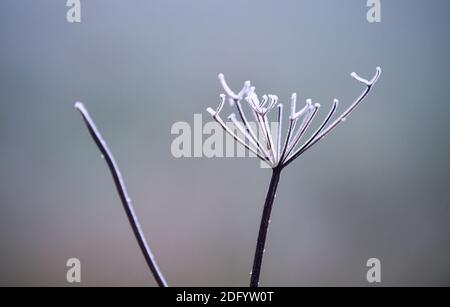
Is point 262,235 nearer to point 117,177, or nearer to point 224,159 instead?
point 117,177

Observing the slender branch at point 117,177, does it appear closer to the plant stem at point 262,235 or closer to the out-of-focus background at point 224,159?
the plant stem at point 262,235

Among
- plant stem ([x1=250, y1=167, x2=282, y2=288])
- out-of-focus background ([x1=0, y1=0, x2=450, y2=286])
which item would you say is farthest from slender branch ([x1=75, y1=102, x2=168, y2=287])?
out-of-focus background ([x1=0, y1=0, x2=450, y2=286])

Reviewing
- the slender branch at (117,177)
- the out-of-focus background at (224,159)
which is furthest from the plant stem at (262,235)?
the out-of-focus background at (224,159)

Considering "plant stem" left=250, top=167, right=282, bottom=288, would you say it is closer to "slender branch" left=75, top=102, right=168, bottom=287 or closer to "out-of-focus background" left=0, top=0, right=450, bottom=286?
"slender branch" left=75, top=102, right=168, bottom=287

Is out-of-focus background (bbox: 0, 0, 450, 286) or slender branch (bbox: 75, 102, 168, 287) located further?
Result: out-of-focus background (bbox: 0, 0, 450, 286)

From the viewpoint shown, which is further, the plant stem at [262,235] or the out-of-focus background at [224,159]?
the out-of-focus background at [224,159]

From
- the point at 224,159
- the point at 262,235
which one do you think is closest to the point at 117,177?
the point at 262,235

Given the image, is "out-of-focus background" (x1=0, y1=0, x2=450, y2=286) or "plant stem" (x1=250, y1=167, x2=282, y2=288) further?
"out-of-focus background" (x1=0, y1=0, x2=450, y2=286)

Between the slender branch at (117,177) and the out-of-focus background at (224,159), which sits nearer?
the slender branch at (117,177)
